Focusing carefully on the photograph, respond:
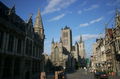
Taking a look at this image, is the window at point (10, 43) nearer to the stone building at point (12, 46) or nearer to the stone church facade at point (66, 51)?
the stone building at point (12, 46)

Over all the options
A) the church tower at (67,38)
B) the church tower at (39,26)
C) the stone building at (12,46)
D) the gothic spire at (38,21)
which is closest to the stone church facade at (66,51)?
the church tower at (67,38)

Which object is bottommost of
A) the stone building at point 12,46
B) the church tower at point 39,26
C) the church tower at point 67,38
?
the stone building at point 12,46

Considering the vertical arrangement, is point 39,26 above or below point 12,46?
above

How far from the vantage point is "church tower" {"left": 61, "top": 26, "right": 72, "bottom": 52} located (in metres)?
144

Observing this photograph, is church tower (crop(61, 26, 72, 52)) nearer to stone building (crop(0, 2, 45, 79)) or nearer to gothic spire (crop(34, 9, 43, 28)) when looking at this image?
gothic spire (crop(34, 9, 43, 28))

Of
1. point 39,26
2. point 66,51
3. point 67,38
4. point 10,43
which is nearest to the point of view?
point 10,43

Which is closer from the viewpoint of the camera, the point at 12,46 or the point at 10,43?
the point at 10,43

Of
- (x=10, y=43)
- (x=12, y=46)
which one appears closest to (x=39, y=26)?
(x=12, y=46)

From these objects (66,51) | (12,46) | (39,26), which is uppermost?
(39,26)

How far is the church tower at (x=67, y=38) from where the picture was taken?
143875mm

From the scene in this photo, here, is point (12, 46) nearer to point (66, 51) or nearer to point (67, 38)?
point (66, 51)

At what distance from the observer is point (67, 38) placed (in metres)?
146

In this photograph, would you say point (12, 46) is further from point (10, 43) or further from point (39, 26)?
point (39, 26)

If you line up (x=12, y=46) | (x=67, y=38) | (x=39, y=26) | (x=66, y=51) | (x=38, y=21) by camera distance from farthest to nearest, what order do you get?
(x=67, y=38) → (x=66, y=51) → (x=38, y=21) → (x=39, y=26) → (x=12, y=46)
